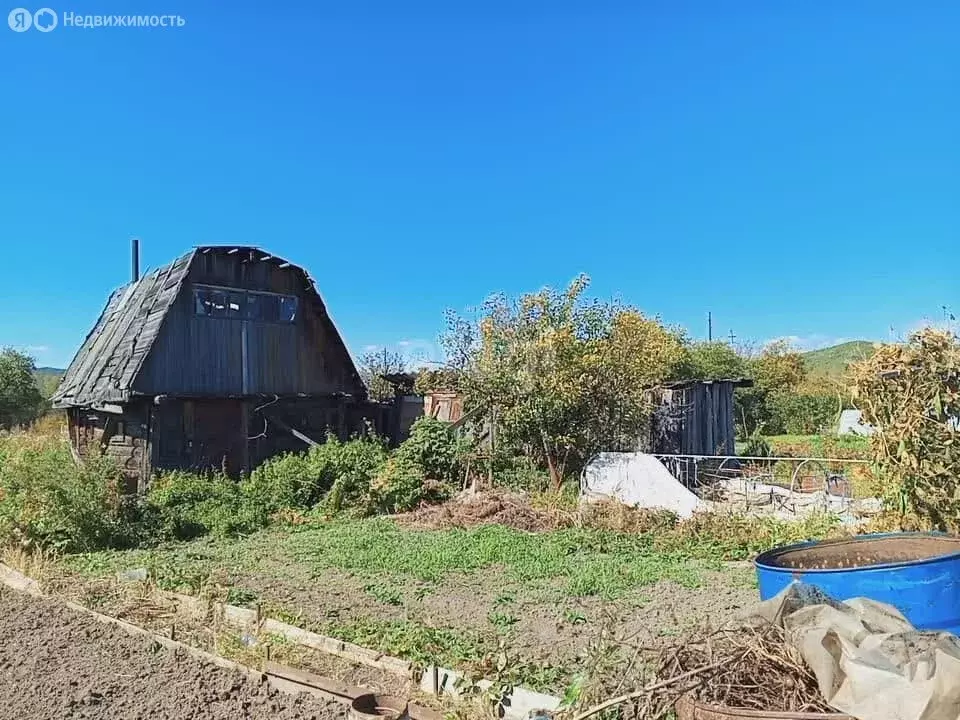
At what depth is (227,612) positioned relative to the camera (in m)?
6.10

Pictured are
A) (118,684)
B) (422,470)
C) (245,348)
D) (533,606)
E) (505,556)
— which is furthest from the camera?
(245,348)

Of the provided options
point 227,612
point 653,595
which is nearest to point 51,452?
point 227,612

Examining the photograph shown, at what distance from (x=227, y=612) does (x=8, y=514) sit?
493 cm

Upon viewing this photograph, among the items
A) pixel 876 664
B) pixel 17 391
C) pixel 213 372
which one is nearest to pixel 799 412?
pixel 213 372

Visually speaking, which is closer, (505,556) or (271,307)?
(505,556)

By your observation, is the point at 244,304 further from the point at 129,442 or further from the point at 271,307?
the point at 129,442

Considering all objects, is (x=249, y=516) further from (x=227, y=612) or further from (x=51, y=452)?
(x=227, y=612)

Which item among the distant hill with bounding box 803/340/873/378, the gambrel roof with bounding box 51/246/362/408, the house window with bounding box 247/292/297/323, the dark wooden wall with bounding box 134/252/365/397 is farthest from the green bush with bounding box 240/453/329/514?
Answer: the distant hill with bounding box 803/340/873/378

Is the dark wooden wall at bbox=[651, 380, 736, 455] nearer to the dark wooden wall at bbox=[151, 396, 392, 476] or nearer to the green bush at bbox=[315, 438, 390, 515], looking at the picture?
the green bush at bbox=[315, 438, 390, 515]

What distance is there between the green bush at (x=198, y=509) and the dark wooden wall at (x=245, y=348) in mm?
2422

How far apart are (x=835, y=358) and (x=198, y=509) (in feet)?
156

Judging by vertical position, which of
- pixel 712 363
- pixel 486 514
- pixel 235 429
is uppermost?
pixel 712 363

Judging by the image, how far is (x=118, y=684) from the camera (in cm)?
479

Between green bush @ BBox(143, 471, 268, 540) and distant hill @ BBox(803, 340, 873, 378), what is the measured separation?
328 inches
